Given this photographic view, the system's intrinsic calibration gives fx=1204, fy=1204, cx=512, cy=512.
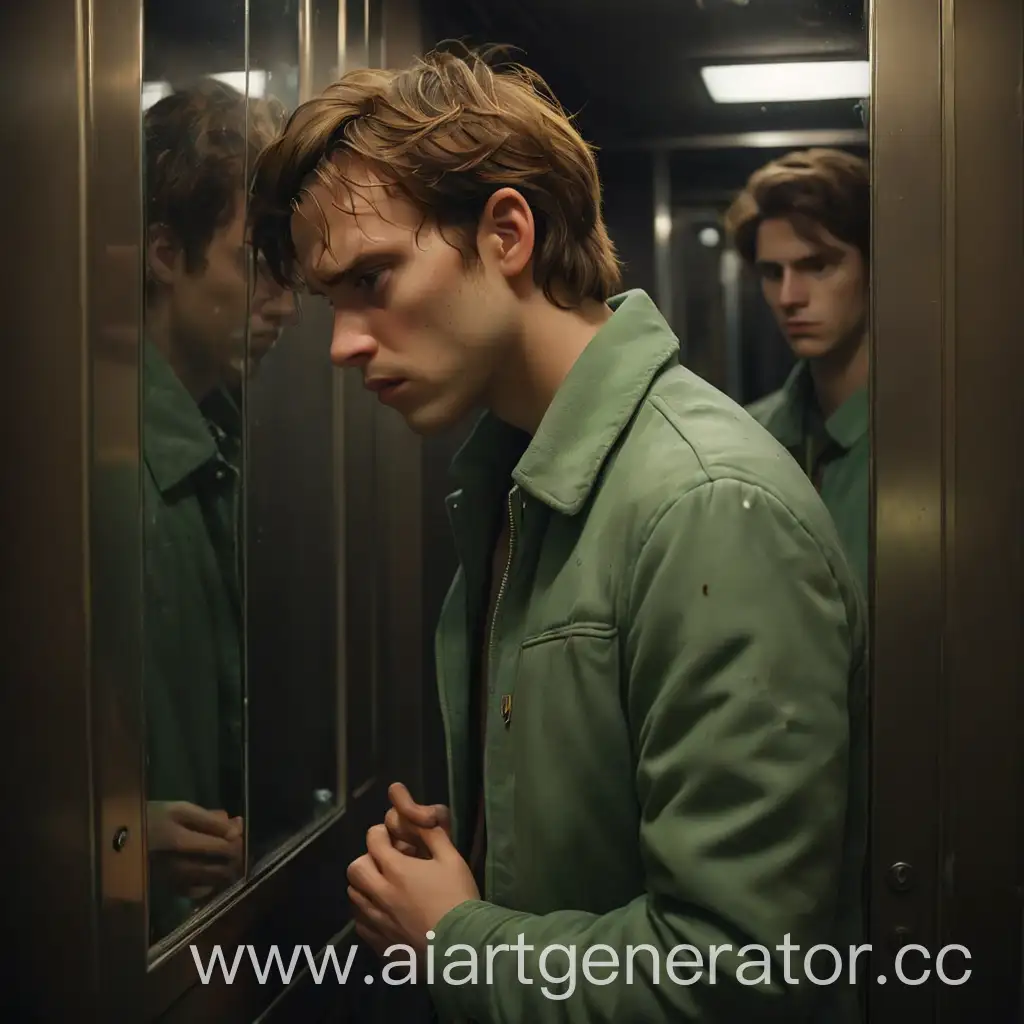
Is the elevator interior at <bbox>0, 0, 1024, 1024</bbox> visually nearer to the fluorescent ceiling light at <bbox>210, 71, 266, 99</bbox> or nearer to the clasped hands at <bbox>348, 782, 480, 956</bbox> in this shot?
the fluorescent ceiling light at <bbox>210, 71, 266, 99</bbox>

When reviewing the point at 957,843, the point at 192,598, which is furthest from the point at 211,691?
the point at 957,843

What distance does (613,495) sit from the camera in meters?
0.88

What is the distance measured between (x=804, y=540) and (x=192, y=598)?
0.57 metres

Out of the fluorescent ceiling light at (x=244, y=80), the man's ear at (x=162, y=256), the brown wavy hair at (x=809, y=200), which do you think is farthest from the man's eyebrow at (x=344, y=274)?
the brown wavy hair at (x=809, y=200)

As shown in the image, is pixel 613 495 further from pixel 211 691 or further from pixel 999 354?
pixel 211 691

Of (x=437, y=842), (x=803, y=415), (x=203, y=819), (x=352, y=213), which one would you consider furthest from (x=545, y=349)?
(x=203, y=819)

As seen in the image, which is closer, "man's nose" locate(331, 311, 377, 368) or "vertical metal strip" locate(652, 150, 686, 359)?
"man's nose" locate(331, 311, 377, 368)

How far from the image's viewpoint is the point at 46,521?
0.90m

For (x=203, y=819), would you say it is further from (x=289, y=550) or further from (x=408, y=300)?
(x=408, y=300)

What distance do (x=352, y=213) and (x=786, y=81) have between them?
46 cm

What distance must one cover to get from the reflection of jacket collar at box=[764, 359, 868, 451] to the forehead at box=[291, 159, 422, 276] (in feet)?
1.36

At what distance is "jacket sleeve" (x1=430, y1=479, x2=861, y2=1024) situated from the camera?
0.78 metres

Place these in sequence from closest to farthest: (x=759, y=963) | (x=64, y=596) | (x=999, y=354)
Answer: (x=759, y=963) → (x=64, y=596) → (x=999, y=354)

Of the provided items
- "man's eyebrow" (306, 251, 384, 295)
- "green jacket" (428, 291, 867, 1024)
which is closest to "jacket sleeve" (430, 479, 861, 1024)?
"green jacket" (428, 291, 867, 1024)
